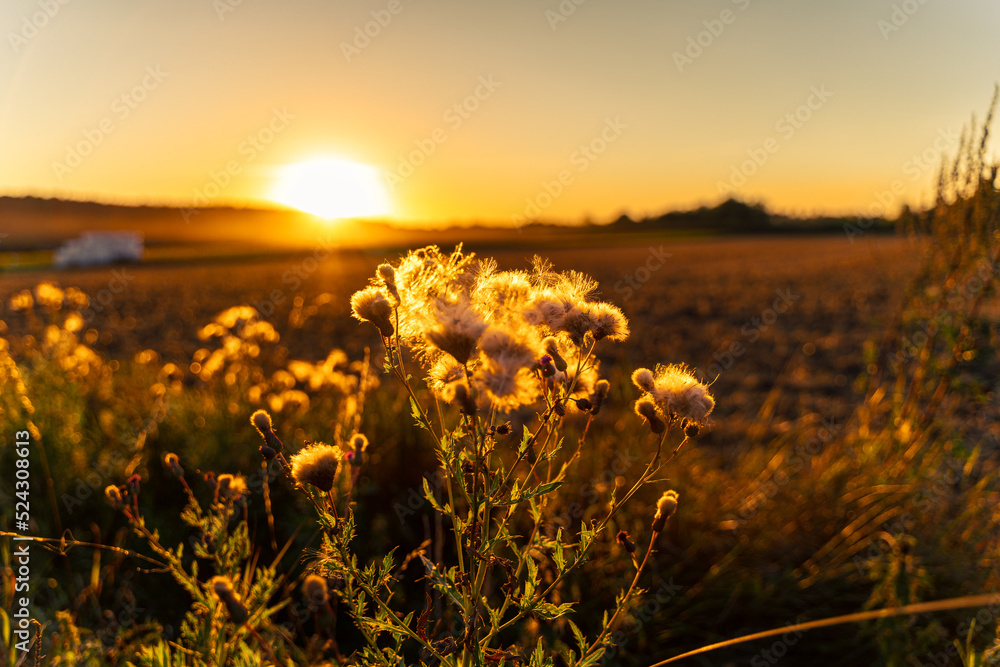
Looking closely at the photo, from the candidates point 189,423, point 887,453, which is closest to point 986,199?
point 887,453

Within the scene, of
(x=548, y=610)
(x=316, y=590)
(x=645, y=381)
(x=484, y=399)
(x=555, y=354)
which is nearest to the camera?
(x=484, y=399)

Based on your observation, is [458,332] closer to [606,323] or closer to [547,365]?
[547,365]

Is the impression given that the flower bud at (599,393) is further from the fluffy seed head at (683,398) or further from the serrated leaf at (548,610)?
the serrated leaf at (548,610)

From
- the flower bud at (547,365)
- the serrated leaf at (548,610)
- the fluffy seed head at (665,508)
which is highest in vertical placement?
the flower bud at (547,365)

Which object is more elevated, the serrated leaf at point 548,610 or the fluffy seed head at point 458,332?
the fluffy seed head at point 458,332

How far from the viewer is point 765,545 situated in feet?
11.8

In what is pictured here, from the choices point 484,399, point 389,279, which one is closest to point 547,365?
point 484,399

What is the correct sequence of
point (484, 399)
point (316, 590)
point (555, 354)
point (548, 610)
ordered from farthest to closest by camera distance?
point (316, 590) < point (555, 354) < point (548, 610) < point (484, 399)

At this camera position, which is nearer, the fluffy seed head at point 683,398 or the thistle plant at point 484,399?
the thistle plant at point 484,399

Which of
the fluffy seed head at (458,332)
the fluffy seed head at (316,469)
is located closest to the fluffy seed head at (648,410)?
the fluffy seed head at (458,332)

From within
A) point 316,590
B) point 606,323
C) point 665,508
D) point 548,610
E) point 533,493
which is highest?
point 606,323

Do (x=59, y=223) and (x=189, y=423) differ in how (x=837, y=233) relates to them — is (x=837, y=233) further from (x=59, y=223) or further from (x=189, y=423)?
(x=59, y=223)

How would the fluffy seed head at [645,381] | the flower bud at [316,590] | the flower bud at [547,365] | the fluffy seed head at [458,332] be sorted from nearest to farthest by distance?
the fluffy seed head at [458,332] < the flower bud at [547,365] < the fluffy seed head at [645,381] < the flower bud at [316,590]

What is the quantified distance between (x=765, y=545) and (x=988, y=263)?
9.07ft
